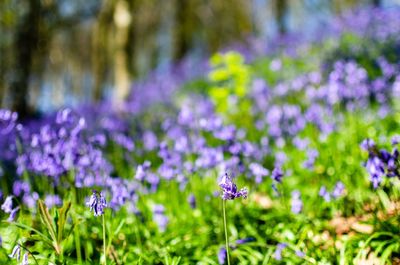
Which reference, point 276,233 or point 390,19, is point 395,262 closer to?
point 276,233

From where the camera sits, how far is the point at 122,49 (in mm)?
8758

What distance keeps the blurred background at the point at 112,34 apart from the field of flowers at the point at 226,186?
1.32 metres

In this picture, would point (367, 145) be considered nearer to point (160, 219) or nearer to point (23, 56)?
point (160, 219)

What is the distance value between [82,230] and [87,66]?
26.6 m

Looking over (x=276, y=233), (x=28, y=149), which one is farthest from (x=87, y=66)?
(x=276, y=233)

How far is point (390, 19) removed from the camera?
23.2 feet

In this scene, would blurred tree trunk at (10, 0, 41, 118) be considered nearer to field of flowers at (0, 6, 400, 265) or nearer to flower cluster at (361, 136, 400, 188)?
field of flowers at (0, 6, 400, 265)

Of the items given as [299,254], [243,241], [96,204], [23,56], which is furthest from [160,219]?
[23,56]

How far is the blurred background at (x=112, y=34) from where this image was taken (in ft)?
20.1

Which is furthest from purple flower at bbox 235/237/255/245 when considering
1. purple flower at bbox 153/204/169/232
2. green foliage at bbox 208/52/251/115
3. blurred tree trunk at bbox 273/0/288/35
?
blurred tree trunk at bbox 273/0/288/35

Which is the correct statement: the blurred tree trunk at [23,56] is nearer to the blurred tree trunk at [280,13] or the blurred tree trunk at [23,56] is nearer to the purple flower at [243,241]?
the purple flower at [243,241]

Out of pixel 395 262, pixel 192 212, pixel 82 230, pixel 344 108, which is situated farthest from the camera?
pixel 344 108

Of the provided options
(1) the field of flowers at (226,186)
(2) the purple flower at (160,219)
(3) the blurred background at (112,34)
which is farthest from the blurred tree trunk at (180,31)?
(2) the purple flower at (160,219)

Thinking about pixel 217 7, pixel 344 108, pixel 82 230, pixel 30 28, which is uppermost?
pixel 217 7
